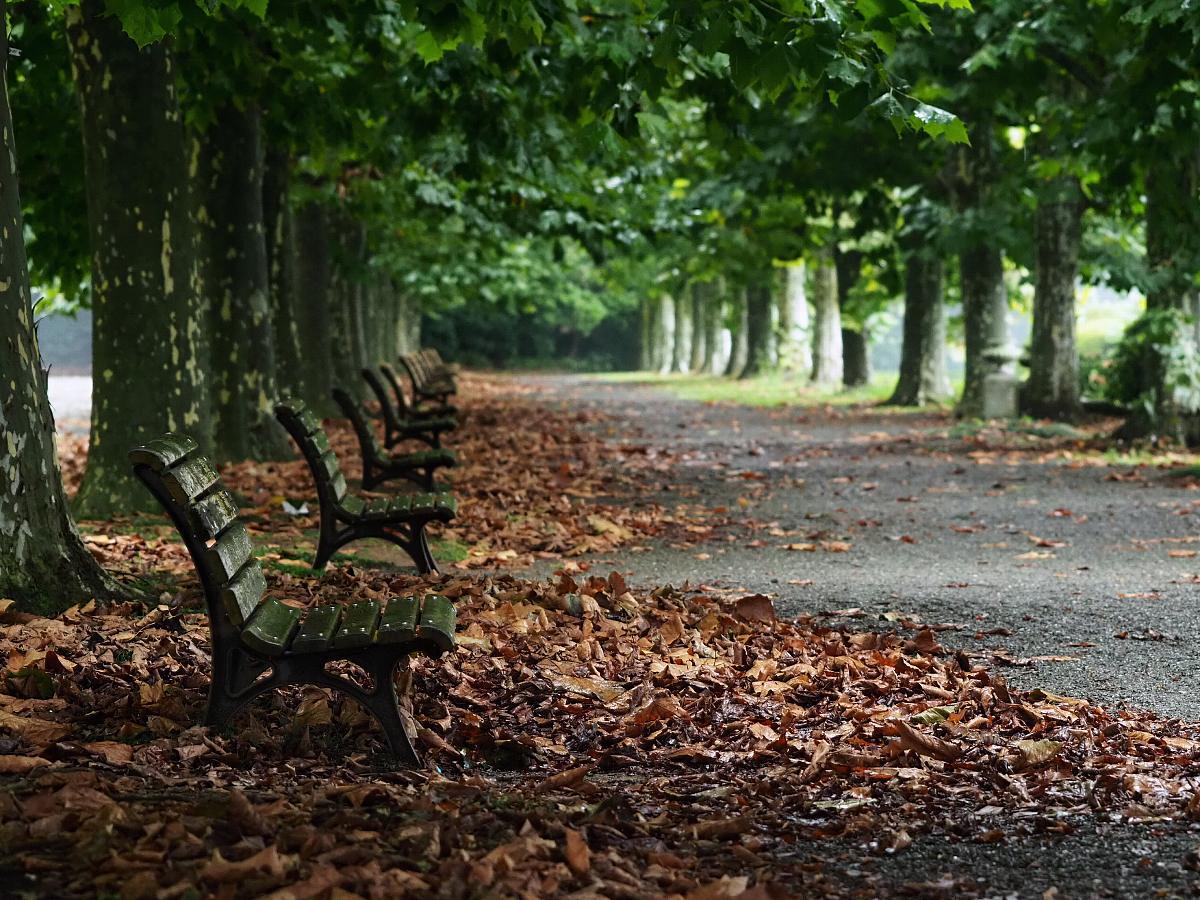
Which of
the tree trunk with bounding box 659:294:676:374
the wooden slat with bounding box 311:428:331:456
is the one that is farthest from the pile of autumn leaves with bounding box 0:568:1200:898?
the tree trunk with bounding box 659:294:676:374

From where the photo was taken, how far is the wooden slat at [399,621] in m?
4.64

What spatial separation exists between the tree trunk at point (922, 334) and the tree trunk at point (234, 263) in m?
14.3

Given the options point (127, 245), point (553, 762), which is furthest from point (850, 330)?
point (553, 762)

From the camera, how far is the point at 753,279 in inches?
1345

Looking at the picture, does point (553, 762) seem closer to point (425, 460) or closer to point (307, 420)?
point (307, 420)

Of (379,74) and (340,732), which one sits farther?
(379,74)

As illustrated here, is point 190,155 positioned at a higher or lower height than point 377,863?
higher

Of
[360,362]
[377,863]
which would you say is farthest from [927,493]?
[360,362]

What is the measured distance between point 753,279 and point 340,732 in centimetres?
2996

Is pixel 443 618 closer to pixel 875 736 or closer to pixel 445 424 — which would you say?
pixel 875 736

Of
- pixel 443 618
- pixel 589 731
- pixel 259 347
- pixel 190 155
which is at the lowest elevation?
pixel 589 731

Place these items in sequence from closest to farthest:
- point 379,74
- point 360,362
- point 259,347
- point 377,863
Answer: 1. point 377,863
2. point 379,74
3. point 259,347
4. point 360,362

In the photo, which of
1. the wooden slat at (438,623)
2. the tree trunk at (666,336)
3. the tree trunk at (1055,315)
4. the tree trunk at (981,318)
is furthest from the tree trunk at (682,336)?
the wooden slat at (438,623)

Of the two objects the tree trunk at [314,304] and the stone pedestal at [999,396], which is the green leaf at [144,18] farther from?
the stone pedestal at [999,396]
